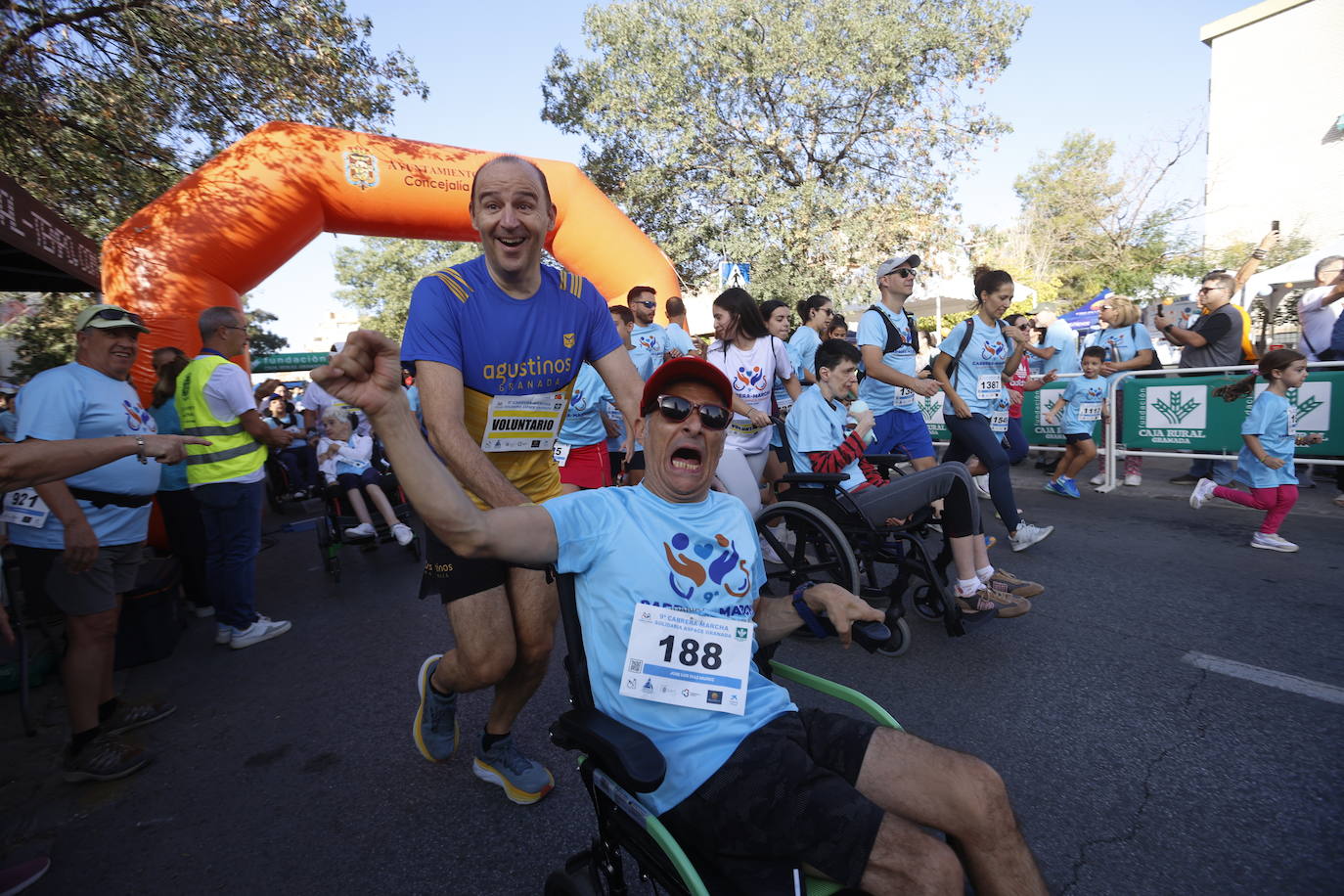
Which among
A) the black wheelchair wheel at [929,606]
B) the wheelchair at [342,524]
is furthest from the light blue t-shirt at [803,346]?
the wheelchair at [342,524]

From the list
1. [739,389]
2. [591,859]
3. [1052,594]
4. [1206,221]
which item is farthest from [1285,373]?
[1206,221]

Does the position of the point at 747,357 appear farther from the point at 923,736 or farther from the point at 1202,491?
the point at 1202,491

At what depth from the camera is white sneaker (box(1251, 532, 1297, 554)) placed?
16.4ft

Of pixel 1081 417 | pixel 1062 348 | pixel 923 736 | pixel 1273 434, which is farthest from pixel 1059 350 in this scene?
pixel 923 736

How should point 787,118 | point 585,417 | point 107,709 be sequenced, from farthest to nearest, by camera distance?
1. point 787,118
2. point 585,417
3. point 107,709

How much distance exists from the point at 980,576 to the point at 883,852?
9.82ft

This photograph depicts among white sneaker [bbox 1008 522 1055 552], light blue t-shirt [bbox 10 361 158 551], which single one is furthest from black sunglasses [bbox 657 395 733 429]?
white sneaker [bbox 1008 522 1055 552]

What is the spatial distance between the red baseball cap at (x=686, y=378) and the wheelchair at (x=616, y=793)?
54 cm

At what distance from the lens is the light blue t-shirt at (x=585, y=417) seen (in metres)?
4.42

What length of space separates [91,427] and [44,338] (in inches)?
524

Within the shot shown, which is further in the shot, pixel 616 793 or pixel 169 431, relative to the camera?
pixel 169 431

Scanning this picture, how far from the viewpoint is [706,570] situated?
5.72 feet

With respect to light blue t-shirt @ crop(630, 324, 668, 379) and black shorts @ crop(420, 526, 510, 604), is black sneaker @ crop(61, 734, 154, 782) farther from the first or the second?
light blue t-shirt @ crop(630, 324, 668, 379)

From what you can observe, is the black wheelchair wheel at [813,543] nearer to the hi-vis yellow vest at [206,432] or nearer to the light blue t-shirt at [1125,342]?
the hi-vis yellow vest at [206,432]
